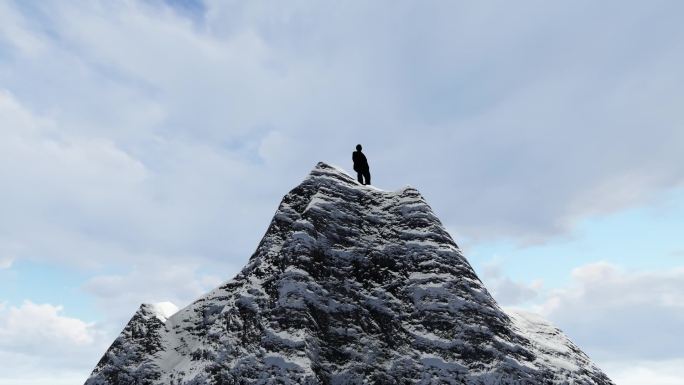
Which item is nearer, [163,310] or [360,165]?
[163,310]

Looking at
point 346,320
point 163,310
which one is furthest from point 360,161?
point 163,310

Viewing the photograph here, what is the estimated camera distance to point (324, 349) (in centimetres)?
2362

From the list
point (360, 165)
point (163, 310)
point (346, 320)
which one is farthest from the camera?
point (360, 165)

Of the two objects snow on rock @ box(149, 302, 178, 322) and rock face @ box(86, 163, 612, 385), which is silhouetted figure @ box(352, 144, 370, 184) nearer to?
rock face @ box(86, 163, 612, 385)

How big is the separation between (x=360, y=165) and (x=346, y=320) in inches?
482

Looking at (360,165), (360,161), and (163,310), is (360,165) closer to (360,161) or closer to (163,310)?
(360,161)

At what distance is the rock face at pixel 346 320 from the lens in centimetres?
2305

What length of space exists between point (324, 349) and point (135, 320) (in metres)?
11.2

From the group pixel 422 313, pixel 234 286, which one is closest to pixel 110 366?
pixel 234 286

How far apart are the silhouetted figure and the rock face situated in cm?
448

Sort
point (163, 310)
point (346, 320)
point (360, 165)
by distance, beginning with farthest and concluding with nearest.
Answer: point (360, 165) < point (163, 310) < point (346, 320)

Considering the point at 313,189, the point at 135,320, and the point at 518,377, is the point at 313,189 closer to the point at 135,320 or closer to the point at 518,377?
the point at 135,320

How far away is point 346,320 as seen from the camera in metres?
24.7

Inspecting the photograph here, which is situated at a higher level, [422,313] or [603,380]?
[422,313]
